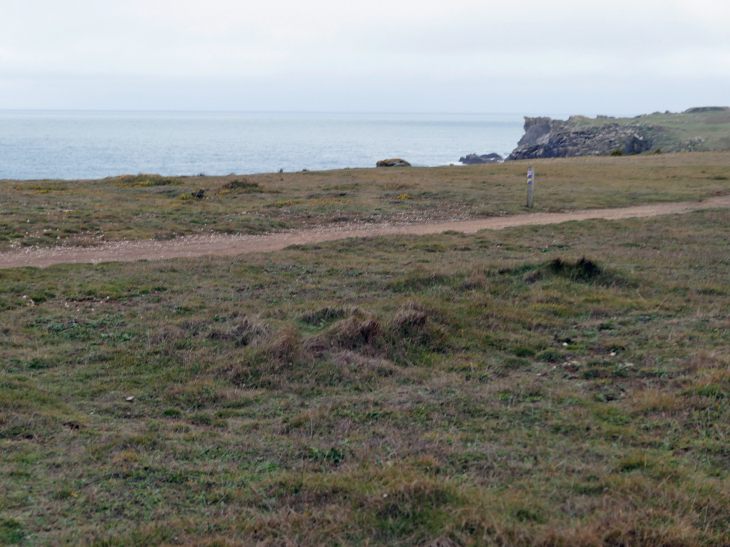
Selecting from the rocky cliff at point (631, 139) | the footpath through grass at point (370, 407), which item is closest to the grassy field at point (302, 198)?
the footpath through grass at point (370, 407)

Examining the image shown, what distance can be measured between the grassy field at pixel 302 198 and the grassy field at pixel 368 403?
5340 mm

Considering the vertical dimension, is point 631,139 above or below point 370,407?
above

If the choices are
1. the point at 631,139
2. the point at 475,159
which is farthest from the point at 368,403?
the point at 475,159

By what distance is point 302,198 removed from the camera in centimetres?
2569

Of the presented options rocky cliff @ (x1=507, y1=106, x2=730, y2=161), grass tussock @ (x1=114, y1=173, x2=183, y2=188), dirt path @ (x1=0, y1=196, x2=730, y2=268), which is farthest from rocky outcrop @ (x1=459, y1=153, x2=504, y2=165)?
dirt path @ (x1=0, y1=196, x2=730, y2=268)

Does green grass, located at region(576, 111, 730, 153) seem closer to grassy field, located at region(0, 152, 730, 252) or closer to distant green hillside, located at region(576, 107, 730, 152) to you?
distant green hillside, located at region(576, 107, 730, 152)

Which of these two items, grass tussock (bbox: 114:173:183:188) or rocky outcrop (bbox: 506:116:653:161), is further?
rocky outcrop (bbox: 506:116:653:161)

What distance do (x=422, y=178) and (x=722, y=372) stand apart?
97.3 ft

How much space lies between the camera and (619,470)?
452cm

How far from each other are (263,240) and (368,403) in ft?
37.2

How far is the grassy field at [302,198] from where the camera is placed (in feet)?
58.3

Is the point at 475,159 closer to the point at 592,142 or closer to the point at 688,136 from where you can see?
the point at 592,142

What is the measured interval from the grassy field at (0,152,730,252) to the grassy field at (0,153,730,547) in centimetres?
534

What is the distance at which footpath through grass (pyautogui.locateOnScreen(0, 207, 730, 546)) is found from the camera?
155 inches
